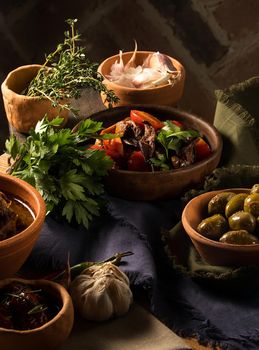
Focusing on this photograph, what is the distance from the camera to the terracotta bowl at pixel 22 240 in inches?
56.9

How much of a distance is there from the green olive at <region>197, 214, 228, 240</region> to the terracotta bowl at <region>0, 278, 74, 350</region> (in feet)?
1.16

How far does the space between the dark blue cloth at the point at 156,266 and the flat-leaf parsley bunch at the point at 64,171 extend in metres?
0.05

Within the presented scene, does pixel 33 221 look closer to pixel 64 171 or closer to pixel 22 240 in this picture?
pixel 22 240

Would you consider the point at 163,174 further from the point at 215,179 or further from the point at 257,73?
the point at 257,73

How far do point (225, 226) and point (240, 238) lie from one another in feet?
0.19

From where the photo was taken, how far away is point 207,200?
1719 mm

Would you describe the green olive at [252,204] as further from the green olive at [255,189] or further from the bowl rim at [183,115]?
the bowl rim at [183,115]

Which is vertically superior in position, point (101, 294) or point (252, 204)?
point (101, 294)

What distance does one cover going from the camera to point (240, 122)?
77.5 inches

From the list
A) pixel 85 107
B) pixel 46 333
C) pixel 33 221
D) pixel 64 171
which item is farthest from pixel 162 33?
pixel 46 333

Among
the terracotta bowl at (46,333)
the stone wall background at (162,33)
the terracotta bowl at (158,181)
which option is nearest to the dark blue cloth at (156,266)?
the terracotta bowl at (158,181)

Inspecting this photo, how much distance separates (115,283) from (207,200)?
1.07 ft

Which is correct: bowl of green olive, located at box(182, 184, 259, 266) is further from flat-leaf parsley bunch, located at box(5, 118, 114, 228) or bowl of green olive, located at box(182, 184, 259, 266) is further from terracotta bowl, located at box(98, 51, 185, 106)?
terracotta bowl, located at box(98, 51, 185, 106)

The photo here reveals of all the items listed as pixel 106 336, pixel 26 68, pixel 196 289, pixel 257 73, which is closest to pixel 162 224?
pixel 196 289
